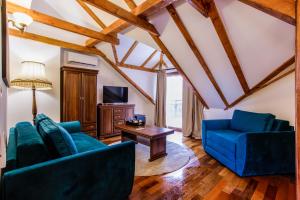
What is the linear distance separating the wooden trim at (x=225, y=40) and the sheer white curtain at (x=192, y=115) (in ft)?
4.96

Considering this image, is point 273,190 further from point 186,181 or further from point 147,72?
point 147,72

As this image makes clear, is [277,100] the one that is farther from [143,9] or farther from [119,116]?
[119,116]

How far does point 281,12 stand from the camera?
4.66 feet

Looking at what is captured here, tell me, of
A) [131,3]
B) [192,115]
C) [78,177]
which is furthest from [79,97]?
[192,115]

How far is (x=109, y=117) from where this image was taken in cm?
437

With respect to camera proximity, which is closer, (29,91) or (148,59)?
(29,91)

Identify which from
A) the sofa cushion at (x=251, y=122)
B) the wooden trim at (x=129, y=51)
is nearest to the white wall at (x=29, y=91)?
the wooden trim at (x=129, y=51)

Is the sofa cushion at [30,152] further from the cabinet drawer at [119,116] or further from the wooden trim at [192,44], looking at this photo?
the cabinet drawer at [119,116]

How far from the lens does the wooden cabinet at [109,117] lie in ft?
13.9

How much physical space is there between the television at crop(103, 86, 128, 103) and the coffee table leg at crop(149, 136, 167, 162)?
2.23 m

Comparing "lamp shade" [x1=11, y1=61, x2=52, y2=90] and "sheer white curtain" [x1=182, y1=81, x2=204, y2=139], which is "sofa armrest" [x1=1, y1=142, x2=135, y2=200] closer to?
"lamp shade" [x1=11, y1=61, x2=52, y2=90]

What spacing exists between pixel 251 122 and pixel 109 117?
339 cm

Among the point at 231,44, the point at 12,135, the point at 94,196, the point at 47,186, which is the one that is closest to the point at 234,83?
the point at 231,44

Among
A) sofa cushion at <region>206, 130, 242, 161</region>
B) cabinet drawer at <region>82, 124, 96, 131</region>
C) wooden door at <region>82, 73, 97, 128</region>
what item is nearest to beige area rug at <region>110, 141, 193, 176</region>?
sofa cushion at <region>206, 130, 242, 161</region>
